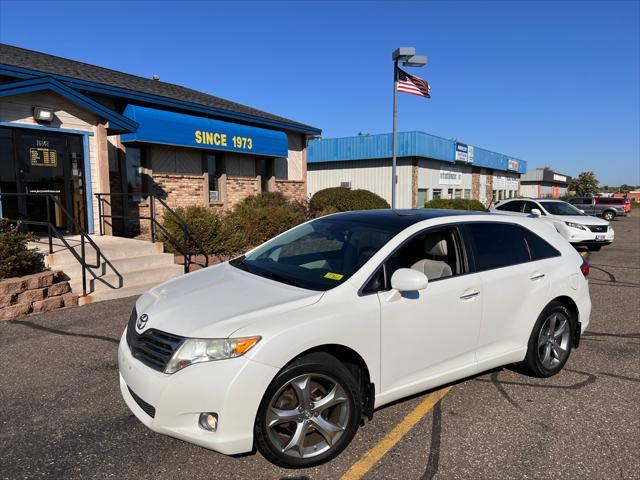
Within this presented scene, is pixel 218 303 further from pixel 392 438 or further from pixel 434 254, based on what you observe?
pixel 434 254

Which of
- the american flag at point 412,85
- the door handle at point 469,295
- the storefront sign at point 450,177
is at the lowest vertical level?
the door handle at point 469,295

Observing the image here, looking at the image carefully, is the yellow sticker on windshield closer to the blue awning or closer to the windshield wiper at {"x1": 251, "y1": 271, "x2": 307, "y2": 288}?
the windshield wiper at {"x1": 251, "y1": 271, "x2": 307, "y2": 288}

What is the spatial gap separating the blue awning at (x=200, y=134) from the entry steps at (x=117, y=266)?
4222mm

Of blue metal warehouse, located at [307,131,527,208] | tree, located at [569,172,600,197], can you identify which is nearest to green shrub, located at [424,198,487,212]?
Answer: blue metal warehouse, located at [307,131,527,208]

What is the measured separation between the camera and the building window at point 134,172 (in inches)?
525

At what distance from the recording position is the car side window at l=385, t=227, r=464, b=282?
357 centimetres

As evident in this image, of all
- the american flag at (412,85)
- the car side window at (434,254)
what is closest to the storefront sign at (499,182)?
the american flag at (412,85)

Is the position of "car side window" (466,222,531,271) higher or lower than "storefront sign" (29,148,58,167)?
lower

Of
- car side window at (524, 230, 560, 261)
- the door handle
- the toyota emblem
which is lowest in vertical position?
the toyota emblem

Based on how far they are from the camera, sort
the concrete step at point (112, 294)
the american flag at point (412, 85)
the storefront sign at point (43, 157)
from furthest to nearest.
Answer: the american flag at point (412, 85)
the storefront sign at point (43, 157)
the concrete step at point (112, 294)

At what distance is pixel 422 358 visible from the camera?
11.0ft

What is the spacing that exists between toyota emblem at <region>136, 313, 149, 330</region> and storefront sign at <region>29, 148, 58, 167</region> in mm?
8912

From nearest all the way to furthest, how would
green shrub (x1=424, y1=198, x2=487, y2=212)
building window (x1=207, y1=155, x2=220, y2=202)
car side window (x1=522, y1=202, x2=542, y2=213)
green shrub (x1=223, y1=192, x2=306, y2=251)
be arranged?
green shrub (x1=223, y1=192, x2=306, y2=251)
car side window (x1=522, y1=202, x2=542, y2=213)
building window (x1=207, y1=155, x2=220, y2=202)
green shrub (x1=424, y1=198, x2=487, y2=212)

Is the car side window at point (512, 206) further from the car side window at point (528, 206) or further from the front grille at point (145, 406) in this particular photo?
the front grille at point (145, 406)
